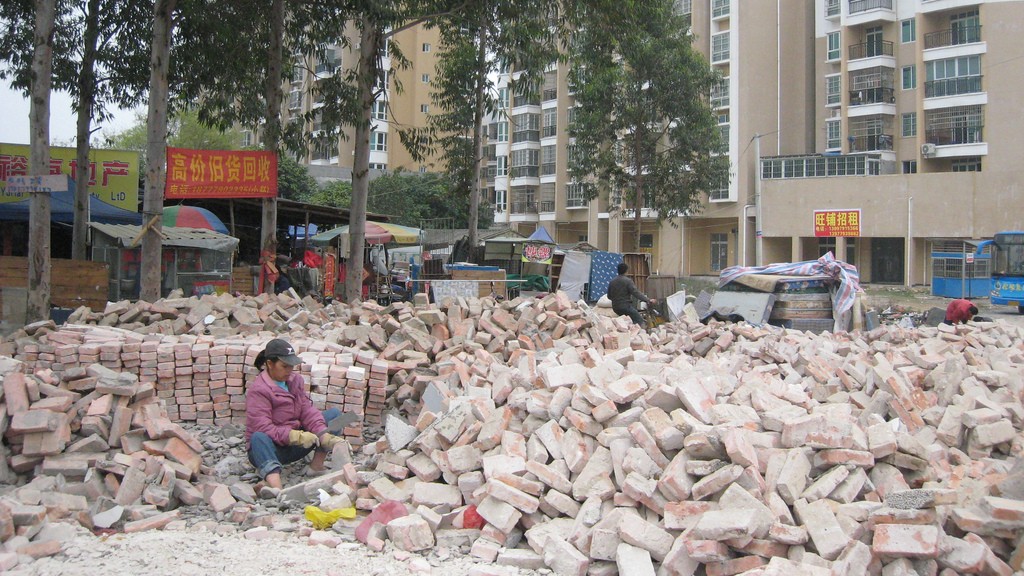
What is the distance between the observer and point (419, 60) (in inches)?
2183

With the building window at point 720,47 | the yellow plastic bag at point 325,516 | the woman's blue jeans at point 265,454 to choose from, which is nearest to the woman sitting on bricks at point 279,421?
the woman's blue jeans at point 265,454

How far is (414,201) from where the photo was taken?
4381 cm

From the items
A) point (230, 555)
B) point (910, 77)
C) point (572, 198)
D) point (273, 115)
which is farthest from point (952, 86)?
point (230, 555)

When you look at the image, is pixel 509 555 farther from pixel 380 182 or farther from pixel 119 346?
pixel 380 182

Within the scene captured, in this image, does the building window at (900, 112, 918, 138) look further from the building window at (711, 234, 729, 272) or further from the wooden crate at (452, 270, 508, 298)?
the wooden crate at (452, 270, 508, 298)

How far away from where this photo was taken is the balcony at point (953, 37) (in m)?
35.5

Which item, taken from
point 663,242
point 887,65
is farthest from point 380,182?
point 887,65

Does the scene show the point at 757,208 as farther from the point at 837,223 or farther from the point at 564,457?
the point at 564,457

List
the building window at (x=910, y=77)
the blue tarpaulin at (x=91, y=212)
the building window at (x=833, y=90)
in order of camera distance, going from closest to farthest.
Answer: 1. the blue tarpaulin at (x=91, y=212)
2. the building window at (x=910, y=77)
3. the building window at (x=833, y=90)

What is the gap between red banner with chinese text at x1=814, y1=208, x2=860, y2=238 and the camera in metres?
36.3

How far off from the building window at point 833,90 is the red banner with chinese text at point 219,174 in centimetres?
3389

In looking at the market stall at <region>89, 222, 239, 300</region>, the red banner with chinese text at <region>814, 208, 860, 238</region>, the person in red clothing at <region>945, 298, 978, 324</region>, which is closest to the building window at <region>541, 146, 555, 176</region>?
the red banner with chinese text at <region>814, 208, 860, 238</region>

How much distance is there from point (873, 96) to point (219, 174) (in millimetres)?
34490

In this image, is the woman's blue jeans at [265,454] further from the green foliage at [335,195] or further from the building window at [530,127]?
the building window at [530,127]
